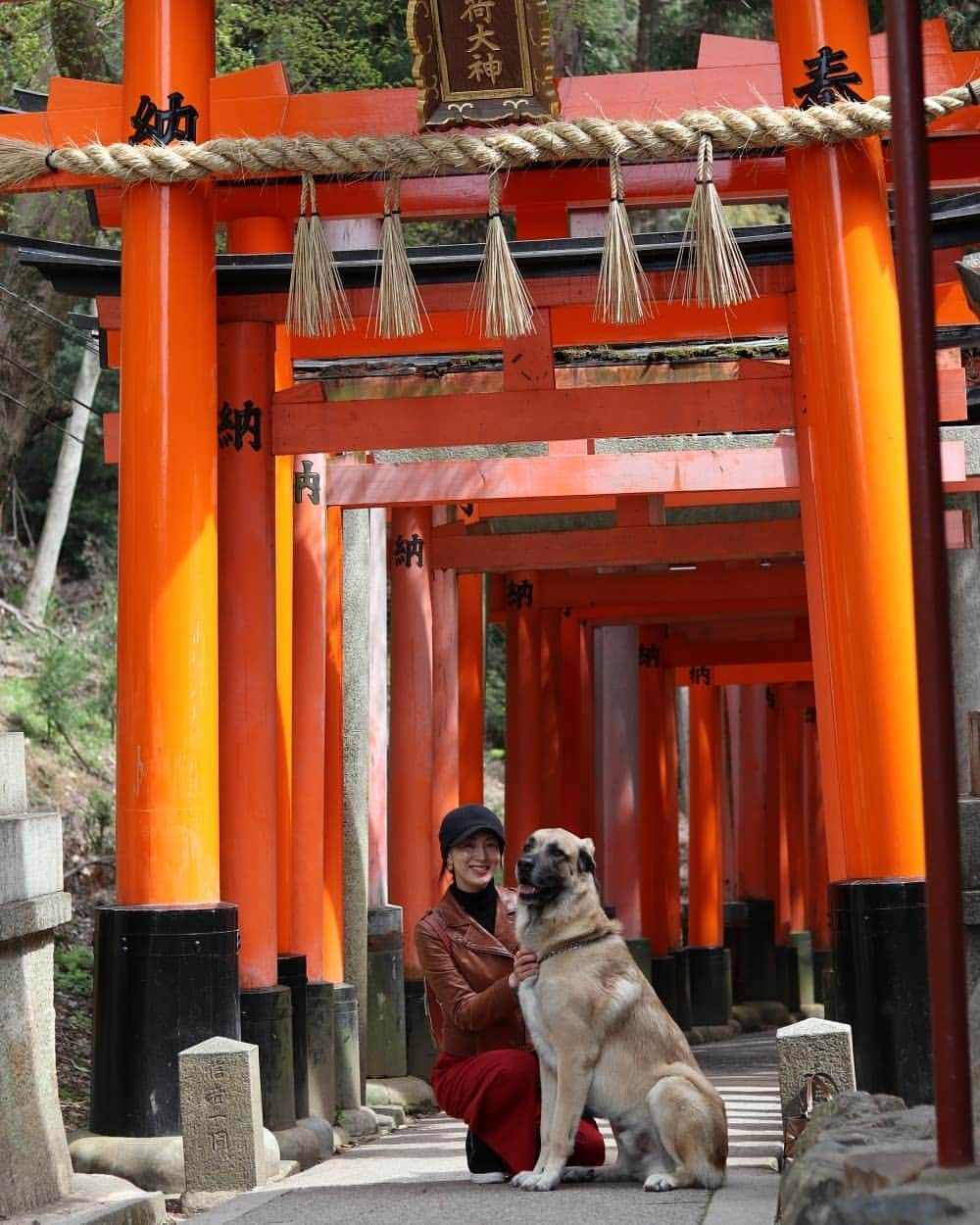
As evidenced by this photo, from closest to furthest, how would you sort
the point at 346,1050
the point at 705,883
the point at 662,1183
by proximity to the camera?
the point at 662,1183 → the point at 346,1050 → the point at 705,883

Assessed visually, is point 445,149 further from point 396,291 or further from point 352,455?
point 352,455

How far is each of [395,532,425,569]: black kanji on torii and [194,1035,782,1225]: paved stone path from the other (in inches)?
243

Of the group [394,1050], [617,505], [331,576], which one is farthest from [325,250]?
[394,1050]

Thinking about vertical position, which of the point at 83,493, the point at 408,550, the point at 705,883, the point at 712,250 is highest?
the point at 83,493

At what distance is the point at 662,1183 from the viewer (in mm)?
6117

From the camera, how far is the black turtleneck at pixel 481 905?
673cm

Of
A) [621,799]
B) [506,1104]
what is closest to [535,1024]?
[506,1104]

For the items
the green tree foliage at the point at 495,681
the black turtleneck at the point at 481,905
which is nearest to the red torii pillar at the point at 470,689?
the black turtleneck at the point at 481,905

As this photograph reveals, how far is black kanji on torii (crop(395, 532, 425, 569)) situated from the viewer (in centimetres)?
1461

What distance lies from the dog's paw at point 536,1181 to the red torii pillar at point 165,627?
6.56 ft

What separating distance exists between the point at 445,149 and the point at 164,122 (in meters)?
1.25

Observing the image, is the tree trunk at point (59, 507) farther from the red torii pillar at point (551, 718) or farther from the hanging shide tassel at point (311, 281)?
the hanging shide tassel at point (311, 281)

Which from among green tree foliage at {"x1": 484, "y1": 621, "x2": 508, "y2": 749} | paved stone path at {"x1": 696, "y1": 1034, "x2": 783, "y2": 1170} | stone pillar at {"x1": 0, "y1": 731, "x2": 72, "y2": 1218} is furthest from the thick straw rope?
green tree foliage at {"x1": 484, "y1": 621, "x2": 508, "y2": 749}

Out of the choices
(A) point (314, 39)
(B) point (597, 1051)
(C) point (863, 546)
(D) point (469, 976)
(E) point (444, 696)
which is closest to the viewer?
(B) point (597, 1051)
